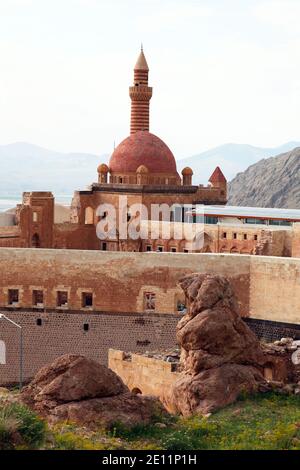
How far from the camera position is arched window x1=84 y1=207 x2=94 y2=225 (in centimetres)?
4962

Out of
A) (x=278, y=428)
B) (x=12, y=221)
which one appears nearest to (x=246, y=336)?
(x=278, y=428)

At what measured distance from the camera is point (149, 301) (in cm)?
3394

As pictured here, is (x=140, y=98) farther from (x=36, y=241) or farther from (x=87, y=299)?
(x=87, y=299)

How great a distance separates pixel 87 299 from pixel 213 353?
11869 millimetres

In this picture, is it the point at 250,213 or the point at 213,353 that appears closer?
the point at 213,353

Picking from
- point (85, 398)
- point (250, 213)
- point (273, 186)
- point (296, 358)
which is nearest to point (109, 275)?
point (296, 358)

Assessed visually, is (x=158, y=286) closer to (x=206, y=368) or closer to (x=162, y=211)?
(x=206, y=368)

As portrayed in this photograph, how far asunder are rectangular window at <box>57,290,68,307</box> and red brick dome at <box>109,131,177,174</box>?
18309 millimetres

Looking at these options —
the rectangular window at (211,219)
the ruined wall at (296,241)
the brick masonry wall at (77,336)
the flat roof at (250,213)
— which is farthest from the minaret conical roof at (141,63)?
the brick masonry wall at (77,336)

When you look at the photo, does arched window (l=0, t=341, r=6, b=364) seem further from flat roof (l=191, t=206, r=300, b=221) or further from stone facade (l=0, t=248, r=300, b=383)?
flat roof (l=191, t=206, r=300, b=221)

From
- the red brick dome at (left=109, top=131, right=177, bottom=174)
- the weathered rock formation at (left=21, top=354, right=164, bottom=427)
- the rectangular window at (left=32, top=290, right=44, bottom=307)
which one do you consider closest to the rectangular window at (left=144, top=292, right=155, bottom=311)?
the rectangular window at (left=32, top=290, right=44, bottom=307)

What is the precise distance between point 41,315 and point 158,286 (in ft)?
13.6
